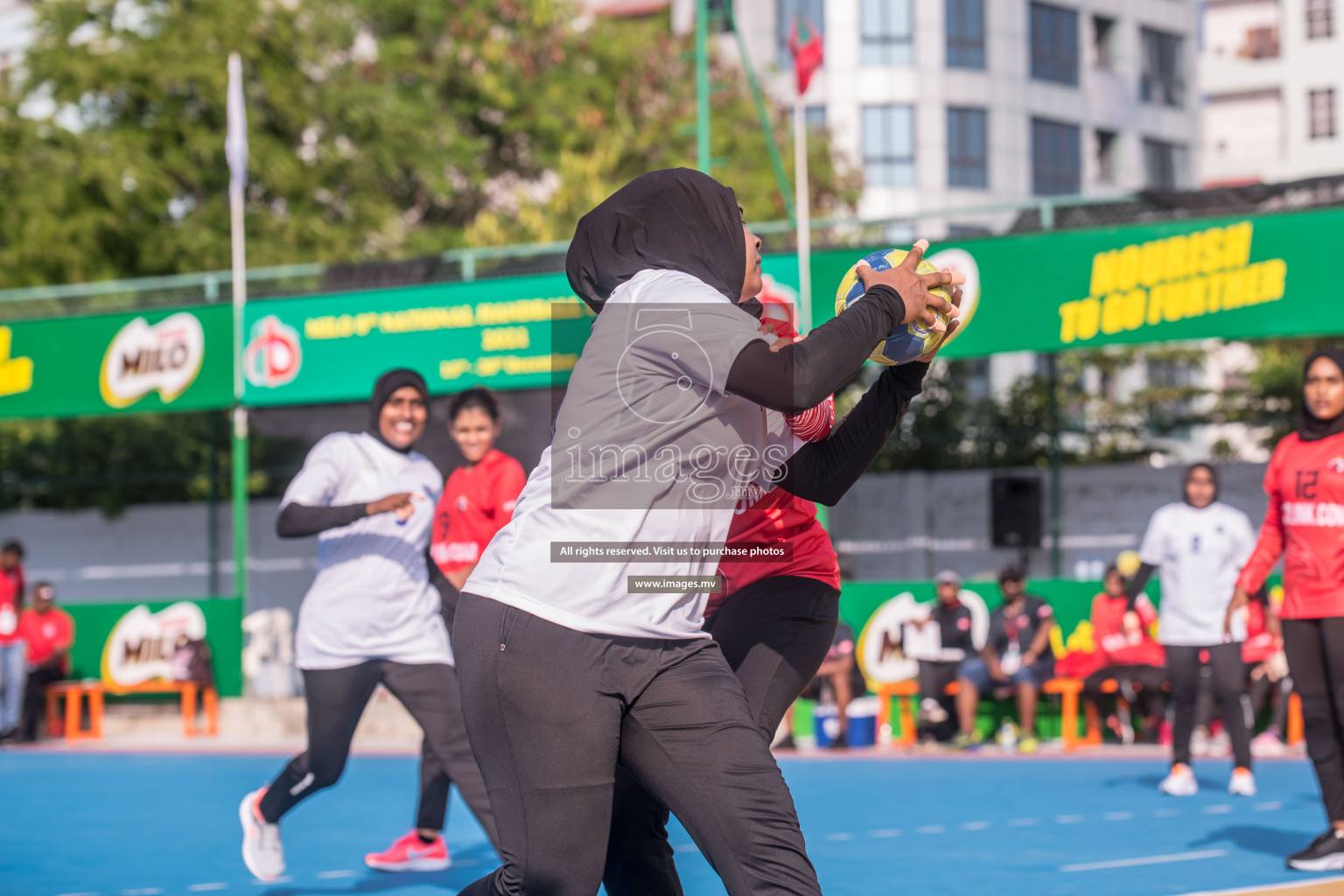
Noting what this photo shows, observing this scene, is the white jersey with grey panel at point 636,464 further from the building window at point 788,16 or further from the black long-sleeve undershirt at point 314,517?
the building window at point 788,16

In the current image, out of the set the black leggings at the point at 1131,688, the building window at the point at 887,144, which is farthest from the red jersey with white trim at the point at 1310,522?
the building window at the point at 887,144

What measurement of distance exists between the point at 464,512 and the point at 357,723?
147 cm

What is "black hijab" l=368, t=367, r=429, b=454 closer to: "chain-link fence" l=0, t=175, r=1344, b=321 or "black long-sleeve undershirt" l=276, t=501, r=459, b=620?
"black long-sleeve undershirt" l=276, t=501, r=459, b=620

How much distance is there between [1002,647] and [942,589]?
28.3 inches

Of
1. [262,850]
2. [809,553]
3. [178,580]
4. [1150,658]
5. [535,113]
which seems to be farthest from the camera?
[535,113]

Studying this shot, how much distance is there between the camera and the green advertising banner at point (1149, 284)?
13656 millimetres

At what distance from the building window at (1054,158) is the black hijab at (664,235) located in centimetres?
4061

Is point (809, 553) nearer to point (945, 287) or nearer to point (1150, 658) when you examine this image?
point (945, 287)

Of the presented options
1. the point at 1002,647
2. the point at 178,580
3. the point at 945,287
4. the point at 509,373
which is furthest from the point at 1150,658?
the point at 178,580

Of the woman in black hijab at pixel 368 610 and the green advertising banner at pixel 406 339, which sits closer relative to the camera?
the woman in black hijab at pixel 368 610

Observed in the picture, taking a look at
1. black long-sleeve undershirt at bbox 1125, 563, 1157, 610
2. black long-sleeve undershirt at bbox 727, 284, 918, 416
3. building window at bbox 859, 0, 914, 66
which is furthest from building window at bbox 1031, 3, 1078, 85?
black long-sleeve undershirt at bbox 727, 284, 918, 416

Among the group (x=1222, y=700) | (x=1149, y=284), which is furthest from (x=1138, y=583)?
(x=1149, y=284)

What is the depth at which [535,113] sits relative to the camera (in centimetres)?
3089

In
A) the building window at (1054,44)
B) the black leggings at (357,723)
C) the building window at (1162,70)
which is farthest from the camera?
the building window at (1162,70)
